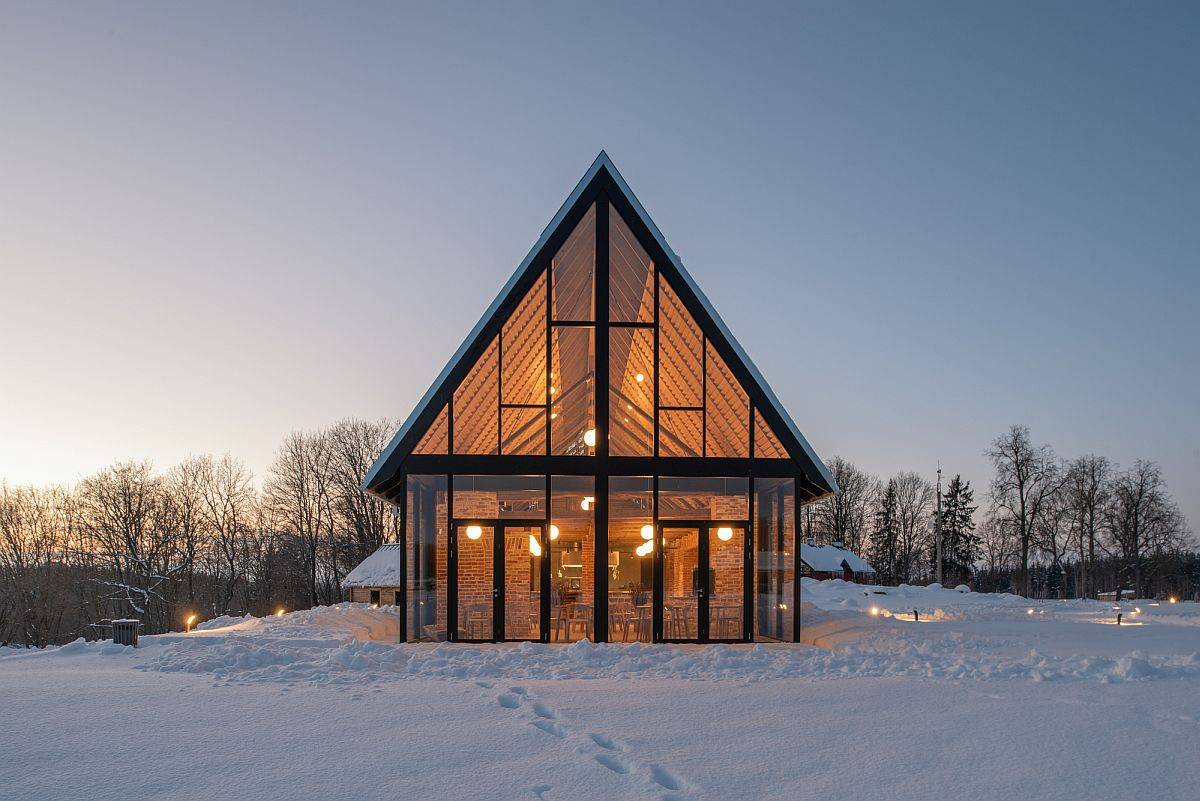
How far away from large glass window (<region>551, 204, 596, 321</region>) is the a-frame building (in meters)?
0.03

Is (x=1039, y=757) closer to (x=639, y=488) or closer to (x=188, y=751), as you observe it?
(x=188, y=751)

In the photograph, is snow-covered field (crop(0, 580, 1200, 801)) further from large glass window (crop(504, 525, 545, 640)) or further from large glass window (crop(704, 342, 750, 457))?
large glass window (crop(704, 342, 750, 457))

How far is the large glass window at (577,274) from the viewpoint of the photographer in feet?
43.7

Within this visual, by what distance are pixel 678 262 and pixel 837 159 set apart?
10.0 meters

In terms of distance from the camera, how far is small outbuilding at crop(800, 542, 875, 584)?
1924 inches

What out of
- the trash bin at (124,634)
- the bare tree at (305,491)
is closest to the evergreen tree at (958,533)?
the bare tree at (305,491)

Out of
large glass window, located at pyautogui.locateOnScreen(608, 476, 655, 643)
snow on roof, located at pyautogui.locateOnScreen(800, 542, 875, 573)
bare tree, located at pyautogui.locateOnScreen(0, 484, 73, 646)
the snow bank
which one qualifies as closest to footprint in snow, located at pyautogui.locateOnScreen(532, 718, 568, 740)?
the snow bank

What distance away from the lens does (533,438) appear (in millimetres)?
12953

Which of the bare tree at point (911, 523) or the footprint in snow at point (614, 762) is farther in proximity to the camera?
the bare tree at point (911, 523)

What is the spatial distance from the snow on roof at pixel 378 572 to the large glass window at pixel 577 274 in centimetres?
2203

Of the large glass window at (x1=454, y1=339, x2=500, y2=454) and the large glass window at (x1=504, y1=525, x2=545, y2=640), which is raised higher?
the large glass window at (x1=454, y1=339, x2=500, y2=454)

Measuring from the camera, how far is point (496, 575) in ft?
42.3

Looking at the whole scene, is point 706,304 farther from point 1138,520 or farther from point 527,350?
point 1138,520

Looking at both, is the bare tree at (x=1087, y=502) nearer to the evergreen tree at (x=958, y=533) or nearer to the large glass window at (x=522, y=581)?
the evergreen tree at (x=958, y=533)
